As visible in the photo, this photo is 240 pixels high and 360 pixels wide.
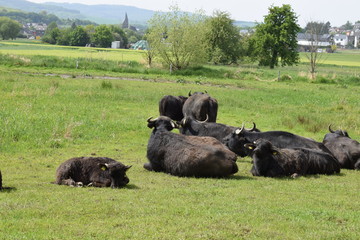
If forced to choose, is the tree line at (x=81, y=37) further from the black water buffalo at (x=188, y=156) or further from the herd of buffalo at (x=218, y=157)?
the black water buffalo at (x=188, y=156)

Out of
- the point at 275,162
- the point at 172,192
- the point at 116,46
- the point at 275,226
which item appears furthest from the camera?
the point at 116,46

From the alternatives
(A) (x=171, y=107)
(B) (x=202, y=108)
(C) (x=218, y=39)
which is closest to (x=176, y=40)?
(C) (x=218, y=39)

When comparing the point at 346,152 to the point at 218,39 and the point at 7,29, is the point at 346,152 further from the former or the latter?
the point at 7,29

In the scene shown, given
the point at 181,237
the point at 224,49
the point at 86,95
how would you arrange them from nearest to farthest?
1. the point at 181,237
2. the point at 86,95
3. the point at 224,49

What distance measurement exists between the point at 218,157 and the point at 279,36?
70.9 m

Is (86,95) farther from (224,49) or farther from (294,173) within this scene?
(224,49)

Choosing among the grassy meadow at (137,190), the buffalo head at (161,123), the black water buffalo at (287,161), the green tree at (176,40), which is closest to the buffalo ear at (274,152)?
the black water buffalo at (287,161)

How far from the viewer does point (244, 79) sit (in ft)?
167

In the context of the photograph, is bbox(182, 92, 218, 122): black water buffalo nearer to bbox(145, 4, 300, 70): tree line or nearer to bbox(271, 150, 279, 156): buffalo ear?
bbox(271, 150, 279, 156): buffalo ear

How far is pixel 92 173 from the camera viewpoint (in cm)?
1170

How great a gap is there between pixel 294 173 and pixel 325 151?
191 cm

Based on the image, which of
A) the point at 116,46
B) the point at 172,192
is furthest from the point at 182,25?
the point at 116,46

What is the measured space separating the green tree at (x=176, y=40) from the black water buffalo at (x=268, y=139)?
39.9m

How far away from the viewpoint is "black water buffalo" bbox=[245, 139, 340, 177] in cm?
1349
